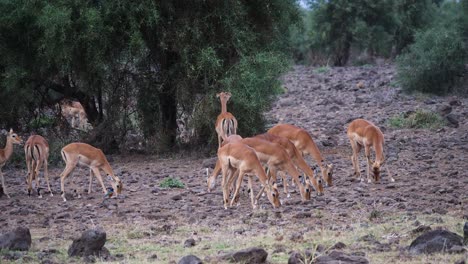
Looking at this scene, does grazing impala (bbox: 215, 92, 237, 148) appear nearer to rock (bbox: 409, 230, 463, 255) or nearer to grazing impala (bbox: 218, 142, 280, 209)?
grazing impala (bbox: 218, 142, 280, 209)

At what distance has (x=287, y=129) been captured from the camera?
13.4 metres

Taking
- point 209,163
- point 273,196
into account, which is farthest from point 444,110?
point 273,196

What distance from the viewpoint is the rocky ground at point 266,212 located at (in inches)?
326

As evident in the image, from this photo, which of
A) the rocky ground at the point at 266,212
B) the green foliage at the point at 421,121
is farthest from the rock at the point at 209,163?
the green foliage at the point at 421,121

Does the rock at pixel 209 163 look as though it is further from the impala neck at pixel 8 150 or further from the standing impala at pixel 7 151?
the impala neck at pixel 8 150

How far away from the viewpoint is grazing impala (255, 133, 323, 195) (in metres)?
11.6

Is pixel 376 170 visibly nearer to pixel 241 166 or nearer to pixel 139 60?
pixel 241 166

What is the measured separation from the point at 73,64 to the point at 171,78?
2023 millimetres

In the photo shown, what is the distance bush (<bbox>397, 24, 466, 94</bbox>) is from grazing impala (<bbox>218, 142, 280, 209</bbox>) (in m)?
13.0

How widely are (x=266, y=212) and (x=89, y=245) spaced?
3.06m

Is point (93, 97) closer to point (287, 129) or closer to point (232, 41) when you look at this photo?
point (232, 41)

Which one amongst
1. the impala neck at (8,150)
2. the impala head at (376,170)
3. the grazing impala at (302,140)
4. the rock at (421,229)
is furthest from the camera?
the impala neck at (8,150)

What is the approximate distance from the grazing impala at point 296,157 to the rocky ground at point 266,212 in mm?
316

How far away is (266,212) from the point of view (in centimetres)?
1038
